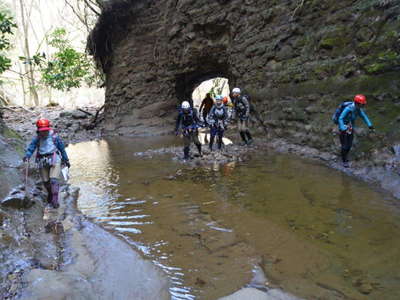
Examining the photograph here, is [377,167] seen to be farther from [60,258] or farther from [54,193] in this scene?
[54,193]

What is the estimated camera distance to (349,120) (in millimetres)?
7082

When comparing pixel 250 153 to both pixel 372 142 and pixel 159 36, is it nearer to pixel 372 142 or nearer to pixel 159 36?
pixel 372 142

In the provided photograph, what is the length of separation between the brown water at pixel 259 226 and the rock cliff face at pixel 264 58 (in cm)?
214

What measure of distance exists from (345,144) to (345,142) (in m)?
0.05

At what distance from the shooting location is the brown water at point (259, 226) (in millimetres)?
3180

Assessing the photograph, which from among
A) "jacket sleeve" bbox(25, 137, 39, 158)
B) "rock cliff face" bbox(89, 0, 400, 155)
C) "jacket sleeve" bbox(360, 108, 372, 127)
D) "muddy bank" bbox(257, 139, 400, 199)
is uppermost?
"rock cliff face" bbox(89, 0, 400, 155)

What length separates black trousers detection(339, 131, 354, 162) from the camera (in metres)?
7.10

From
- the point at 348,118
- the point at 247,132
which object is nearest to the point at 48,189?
the point at 348,118

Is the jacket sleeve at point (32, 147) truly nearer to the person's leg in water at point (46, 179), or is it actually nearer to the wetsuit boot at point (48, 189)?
the person's leg in water at point (46, 179)

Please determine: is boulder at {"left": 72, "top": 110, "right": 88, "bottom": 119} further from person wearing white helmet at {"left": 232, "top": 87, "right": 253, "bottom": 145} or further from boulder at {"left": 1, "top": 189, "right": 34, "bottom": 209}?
boulder at {"left": 1, "top": 189, "right": 34, "bottom": 209}

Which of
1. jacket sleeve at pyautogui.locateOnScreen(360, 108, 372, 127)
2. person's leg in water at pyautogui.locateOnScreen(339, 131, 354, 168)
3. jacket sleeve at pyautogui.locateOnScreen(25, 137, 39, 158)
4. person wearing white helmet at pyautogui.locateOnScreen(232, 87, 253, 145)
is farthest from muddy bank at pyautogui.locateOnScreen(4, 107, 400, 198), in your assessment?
jacket sleeve at pyautogui.locateOnScreen(25, 137, 39, 158)

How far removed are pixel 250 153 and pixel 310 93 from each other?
7.92 feet

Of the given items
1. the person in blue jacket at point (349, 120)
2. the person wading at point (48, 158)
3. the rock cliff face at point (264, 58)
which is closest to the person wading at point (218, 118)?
the rock cliff face at point (264, 58)

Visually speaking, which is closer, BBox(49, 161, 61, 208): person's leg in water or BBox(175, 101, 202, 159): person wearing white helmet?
BBox(49, 161, 61, 208): person's leg in water
